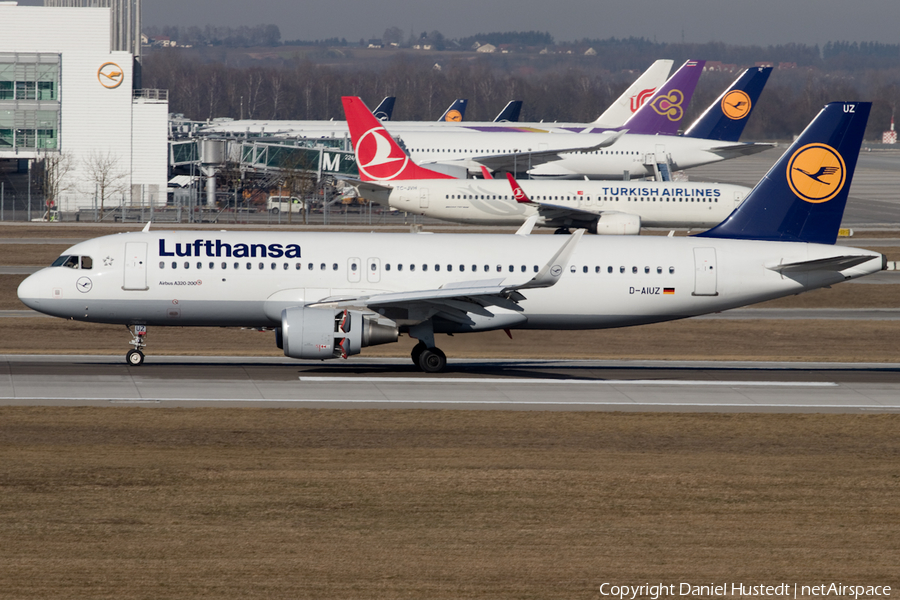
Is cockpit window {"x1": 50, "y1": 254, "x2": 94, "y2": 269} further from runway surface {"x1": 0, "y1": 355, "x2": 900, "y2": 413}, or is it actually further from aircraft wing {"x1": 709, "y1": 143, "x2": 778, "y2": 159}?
aircraft wing {"x1": 709, "y1": 143, "x2": 778, "y2": 159}

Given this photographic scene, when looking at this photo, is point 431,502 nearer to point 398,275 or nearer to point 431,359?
point 431,359

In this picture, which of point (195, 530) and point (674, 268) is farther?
point (674, 268)

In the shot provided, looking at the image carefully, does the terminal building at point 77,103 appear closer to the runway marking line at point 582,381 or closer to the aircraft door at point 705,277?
the runway marking line at point 582,381

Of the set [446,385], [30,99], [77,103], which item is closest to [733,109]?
[77,103]

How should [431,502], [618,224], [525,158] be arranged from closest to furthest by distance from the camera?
[431,502] < [618,224] < [525,158]

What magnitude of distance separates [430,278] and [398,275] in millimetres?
1039

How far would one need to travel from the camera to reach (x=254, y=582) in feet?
52.2

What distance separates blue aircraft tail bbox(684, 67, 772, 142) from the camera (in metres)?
103

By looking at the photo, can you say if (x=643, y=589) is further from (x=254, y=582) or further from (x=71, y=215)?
(x=71, y=215)

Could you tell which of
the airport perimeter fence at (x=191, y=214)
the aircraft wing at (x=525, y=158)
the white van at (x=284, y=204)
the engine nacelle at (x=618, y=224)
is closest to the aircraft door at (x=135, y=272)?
the engine nacelle at (x=618, y=224)

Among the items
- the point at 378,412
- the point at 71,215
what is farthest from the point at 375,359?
the point at 71,215

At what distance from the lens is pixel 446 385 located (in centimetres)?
3297

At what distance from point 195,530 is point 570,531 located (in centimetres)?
642

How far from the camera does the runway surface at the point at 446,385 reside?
98.2 ft
